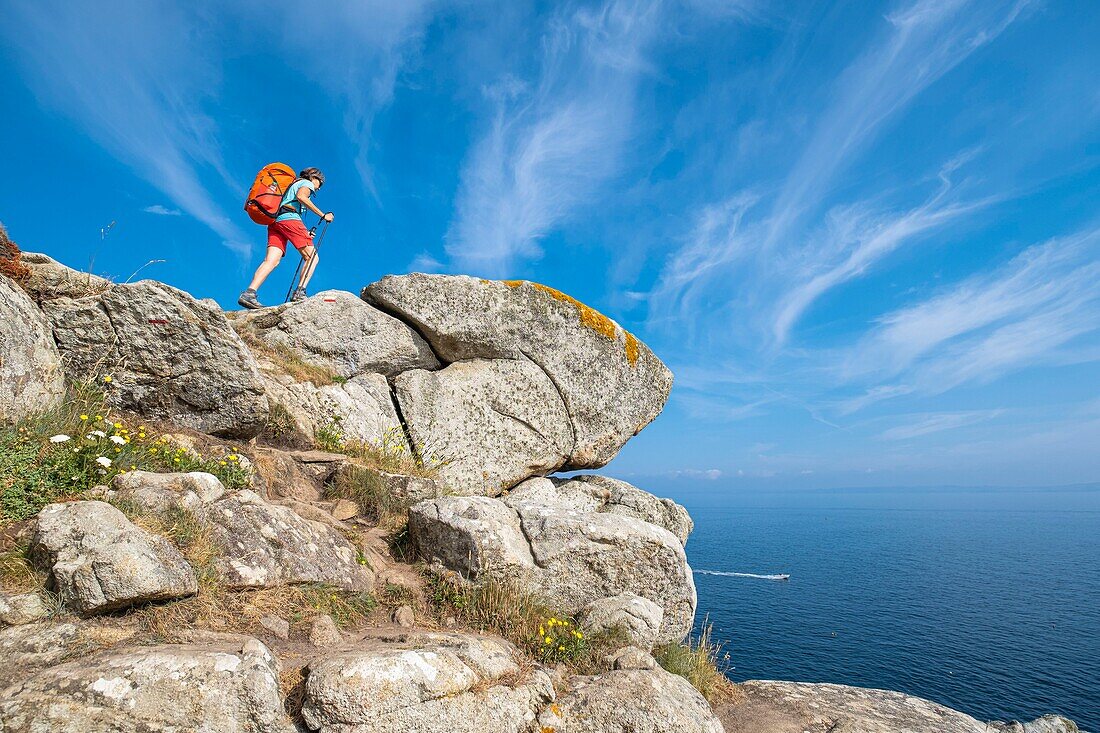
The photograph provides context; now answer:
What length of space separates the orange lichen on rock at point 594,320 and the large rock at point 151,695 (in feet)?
34.7

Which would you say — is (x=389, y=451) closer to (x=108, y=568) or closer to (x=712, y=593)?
(x=108, y=568)

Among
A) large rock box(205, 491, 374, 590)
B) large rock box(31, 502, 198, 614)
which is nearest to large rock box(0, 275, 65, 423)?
large rock box(31, 502, 198, 614)

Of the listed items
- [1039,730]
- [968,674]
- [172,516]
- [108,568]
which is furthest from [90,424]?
[968,674]

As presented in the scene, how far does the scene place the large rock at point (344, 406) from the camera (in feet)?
33.2

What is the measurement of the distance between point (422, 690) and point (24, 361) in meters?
6.02

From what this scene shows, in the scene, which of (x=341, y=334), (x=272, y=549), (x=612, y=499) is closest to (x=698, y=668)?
(x=272, y=549)

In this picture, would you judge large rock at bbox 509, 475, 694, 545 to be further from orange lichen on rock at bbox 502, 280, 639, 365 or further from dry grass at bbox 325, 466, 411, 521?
dry grass at bbox 325, 466, 411, 521

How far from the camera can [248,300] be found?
12.9 metres

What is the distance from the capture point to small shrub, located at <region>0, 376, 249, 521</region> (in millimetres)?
5152

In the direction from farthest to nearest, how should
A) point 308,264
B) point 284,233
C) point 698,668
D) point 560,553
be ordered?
point 308,264 → point 284,233 → point 560,553 → point 698,668

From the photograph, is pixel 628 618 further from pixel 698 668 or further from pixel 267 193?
pixel 267 193

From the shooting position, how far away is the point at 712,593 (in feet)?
197

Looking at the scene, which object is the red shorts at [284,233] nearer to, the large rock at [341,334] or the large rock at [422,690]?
the large rock at [341,334]

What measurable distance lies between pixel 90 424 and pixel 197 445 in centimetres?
140
